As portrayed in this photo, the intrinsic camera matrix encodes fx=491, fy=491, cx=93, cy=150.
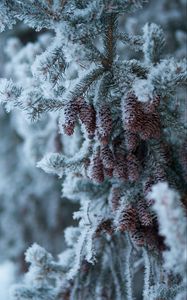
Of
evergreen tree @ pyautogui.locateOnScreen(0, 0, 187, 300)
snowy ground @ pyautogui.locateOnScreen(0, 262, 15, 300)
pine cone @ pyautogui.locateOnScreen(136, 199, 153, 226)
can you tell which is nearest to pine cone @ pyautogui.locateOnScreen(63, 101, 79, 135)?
evergreen tree @ pyautogui.locateOnScreen(0, 0, 187, 300)

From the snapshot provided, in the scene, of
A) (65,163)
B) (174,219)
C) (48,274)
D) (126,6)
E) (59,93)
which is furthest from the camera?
(48,274)

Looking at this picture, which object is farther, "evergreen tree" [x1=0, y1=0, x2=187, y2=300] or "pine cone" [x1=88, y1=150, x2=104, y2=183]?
"pine cone" [x1=88, y1=150, x2=104, y2=183]

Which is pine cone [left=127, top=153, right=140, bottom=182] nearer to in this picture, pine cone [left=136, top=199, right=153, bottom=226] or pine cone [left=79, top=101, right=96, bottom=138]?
pine cone [left=136, top=199, right=153, bottom=226]

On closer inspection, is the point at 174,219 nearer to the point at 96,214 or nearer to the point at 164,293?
the point at 164,293

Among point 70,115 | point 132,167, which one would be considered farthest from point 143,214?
point 70,115

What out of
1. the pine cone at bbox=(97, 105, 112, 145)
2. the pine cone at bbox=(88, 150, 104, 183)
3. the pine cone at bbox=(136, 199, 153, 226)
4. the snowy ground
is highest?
the snowy ground

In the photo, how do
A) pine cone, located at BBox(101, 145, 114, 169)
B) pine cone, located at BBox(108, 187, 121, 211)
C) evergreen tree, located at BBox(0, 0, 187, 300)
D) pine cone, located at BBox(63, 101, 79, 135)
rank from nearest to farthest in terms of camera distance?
evergreen tree, located at BBox(0, 0, 187, 300) → pine cone, located at BBox(63, 101, 79, 135) → pine cone, located at BBox(101, 145, 114, 169) → pine cone, located at BBox(108, 187, 121, 211)

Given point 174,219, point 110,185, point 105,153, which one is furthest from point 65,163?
point 174,219

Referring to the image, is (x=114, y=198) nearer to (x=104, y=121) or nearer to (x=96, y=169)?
(x=96, y=169)
